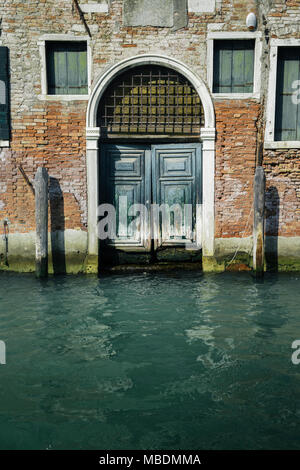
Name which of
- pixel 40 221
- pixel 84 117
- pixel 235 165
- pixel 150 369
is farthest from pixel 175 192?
pixel 150 369

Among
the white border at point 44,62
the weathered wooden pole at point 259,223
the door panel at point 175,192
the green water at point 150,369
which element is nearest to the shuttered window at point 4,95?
the white border at point 44,62

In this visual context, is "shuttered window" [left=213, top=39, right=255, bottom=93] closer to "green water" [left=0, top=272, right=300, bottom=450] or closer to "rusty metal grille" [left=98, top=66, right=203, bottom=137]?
"rusty metal grille" [left=98, top=66, right=203, bottom=137]

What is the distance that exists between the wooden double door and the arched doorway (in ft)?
0.05

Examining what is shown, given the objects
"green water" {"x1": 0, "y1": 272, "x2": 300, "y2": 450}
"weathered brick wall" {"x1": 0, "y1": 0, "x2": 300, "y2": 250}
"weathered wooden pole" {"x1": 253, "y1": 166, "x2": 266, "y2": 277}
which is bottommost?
"green water" {"x1": 0, "y1": 272, "x2": 300, "y2": 450}

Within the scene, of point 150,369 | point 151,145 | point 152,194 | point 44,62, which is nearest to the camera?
point 150,369

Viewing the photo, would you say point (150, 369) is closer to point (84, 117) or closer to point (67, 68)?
point (84, 117)

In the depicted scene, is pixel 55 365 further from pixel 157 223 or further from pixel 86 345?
pixel 157 223

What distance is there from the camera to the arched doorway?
6.10 m

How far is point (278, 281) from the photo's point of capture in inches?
226

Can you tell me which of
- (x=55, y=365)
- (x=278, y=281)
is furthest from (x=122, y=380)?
(x=278, y=281)

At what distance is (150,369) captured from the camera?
309 cm

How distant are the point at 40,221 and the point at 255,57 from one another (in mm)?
3908

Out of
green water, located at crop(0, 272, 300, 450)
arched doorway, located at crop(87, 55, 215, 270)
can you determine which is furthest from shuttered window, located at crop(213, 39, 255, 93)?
green water, located at crop(0, 272, 300, 450)

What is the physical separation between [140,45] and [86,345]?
4428 millimetres
